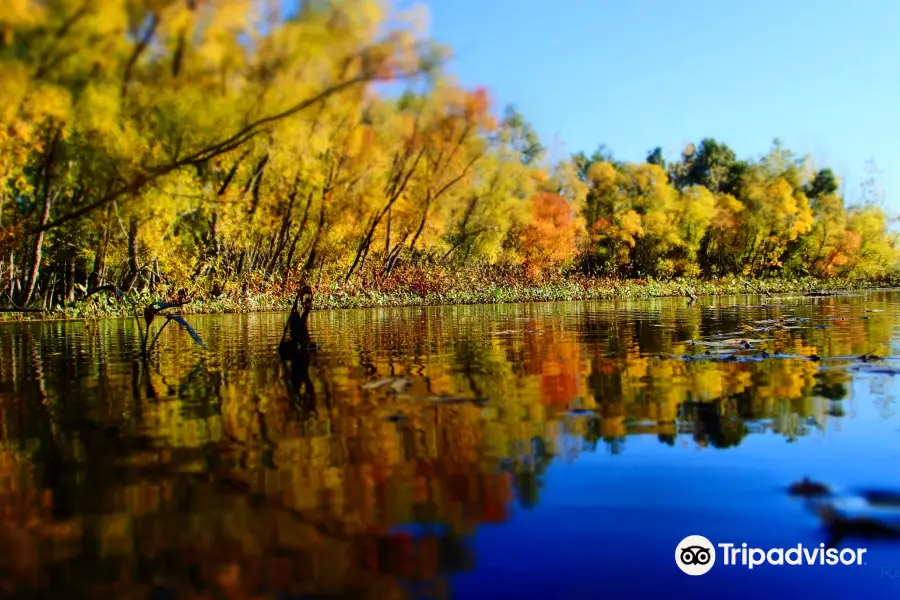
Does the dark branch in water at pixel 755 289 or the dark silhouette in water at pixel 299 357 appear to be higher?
the dark branch in water at pixel 755 289

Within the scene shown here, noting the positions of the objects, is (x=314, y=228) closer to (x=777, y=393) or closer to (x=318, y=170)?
(x=318, y=170)

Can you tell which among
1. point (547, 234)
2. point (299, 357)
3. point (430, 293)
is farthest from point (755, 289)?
point (299, 357)

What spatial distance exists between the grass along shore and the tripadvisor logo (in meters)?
16.1

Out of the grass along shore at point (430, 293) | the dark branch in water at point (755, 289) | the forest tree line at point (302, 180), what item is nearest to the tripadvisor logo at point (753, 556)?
the forest tree line at point (302, 180)

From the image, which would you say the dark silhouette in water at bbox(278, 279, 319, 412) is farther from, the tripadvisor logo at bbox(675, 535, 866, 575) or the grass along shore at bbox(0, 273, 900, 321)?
the grass along shore at bbox(0, 273, 900, 321)

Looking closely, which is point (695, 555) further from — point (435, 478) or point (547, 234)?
point (547, 234)

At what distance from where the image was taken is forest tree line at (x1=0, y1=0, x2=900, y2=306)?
13.4 m

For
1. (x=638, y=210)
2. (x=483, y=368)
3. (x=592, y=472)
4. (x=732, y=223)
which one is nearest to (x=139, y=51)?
(x=483, y=368)

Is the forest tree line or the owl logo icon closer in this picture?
the owl logo icon

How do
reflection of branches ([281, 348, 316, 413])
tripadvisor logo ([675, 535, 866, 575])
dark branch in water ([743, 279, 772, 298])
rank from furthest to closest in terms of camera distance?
dark branch in water ([743, 279, 772, 298]), reflection of branches ([281, 348, 316, 413]), tripadvisor logo ([675, 535, 866, 575])

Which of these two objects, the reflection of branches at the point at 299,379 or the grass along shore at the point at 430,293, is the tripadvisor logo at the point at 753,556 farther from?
the grass along shore at the point at 430,293

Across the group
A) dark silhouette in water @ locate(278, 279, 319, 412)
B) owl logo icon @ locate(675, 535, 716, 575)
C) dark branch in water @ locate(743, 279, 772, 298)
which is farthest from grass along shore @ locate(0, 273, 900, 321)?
owl logo icon @ locate(675, 535, 716, 575)

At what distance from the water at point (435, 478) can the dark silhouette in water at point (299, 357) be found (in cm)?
7

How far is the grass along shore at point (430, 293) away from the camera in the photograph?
84.3ft
